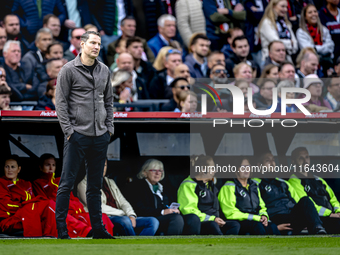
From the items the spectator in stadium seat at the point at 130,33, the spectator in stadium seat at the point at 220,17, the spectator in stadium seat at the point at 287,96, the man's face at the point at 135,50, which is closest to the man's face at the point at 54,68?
the spectator in stadium seat at the point at 130,33

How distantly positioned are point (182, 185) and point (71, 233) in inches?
58.1

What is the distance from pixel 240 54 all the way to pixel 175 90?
1785 millimetres

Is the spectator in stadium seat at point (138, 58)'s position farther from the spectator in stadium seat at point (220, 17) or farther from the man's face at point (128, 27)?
the spectator in stadium seat at point (220, 17)

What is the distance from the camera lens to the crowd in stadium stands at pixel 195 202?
5863 mm

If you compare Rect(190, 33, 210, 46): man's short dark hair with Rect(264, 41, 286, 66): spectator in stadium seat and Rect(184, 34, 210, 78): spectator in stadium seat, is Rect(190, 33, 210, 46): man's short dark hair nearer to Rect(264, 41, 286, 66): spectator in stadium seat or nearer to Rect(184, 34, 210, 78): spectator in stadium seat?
Rect(184, 34, 210, 78): spectator in stadium seat

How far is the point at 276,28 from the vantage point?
29.8 feet

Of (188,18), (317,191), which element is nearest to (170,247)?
(317,191)

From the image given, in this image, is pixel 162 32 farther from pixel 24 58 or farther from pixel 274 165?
pixel 274 165

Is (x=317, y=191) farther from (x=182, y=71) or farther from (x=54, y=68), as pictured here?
(x=54, y=68)

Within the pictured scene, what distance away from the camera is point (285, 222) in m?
6.27

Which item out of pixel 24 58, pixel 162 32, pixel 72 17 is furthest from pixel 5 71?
pixel 162 32

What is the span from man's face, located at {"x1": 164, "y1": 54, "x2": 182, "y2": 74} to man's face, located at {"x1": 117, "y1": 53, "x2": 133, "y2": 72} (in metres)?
0.57

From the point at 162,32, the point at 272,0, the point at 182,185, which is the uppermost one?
the point at 272,0

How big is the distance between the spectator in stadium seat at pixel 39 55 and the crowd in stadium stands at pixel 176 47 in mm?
15
